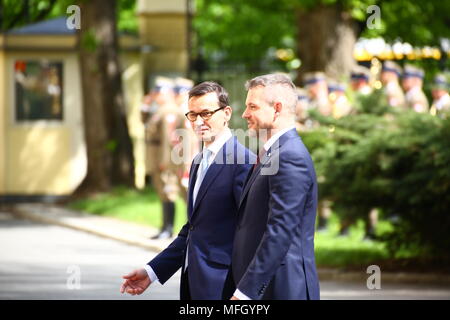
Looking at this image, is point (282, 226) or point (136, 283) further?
point (136, 283)

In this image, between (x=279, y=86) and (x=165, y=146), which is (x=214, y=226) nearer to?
(x=279, y=86)

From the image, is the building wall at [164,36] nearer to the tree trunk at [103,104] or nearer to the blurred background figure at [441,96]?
the tree trunk at [103,104]

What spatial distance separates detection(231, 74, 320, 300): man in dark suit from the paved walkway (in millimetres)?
7898

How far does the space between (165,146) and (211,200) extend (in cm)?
1145

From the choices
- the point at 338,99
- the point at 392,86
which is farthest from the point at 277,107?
the point at 338,99

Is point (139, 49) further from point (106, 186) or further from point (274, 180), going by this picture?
point (274, 180)

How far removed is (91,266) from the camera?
1480 cm

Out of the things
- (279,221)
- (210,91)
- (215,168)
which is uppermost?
(210,91)

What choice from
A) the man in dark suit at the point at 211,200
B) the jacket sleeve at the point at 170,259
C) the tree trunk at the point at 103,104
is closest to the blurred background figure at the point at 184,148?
the tree trunk at the point at 103,104

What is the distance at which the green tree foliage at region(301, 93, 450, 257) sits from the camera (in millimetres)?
13000

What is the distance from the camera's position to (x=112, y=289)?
12625 millimetres

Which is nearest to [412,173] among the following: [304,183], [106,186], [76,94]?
[304,183]

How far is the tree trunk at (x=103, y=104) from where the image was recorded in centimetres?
2483

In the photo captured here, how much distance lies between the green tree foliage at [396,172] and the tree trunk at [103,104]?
10990mm
